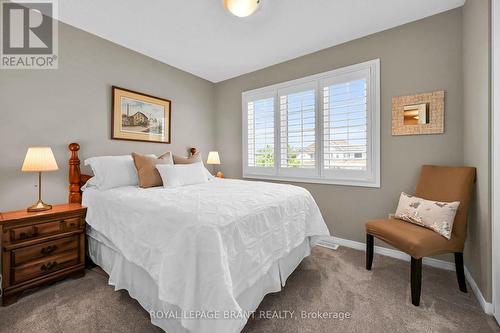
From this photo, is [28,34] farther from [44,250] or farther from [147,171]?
[44,250]

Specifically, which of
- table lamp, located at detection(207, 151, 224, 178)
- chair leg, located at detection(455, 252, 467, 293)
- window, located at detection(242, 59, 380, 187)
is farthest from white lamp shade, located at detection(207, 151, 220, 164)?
chair leg, located at detection(455, 252, 467, 293)

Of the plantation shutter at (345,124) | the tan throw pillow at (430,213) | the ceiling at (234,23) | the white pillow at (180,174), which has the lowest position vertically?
the tan throw pillow at (430,213)

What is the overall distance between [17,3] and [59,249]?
7.88 feet

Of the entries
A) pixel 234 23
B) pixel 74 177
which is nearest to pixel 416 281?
pixel 234 23

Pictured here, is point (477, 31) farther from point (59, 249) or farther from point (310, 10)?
point (59, 249)

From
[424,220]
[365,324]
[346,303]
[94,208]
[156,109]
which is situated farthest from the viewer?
[156,109]

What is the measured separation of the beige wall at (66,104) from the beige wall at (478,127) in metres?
3.56

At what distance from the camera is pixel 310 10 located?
2158 mm

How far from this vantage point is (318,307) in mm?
1644

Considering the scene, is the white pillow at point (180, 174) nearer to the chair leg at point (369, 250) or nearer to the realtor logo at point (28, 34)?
the realtor logo at point (28, 34)

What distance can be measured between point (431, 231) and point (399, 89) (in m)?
1.56

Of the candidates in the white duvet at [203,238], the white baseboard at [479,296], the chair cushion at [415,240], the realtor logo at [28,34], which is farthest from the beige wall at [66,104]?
the white baseboard at [479,296]

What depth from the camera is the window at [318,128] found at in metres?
2.60

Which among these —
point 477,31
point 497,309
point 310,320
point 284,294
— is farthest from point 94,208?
point 477,31
